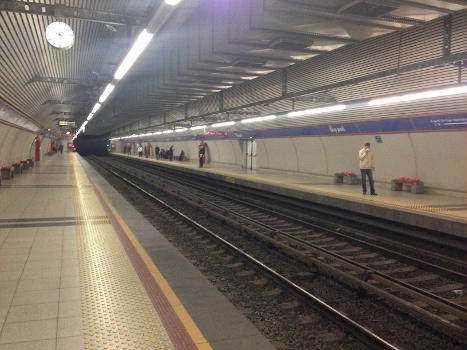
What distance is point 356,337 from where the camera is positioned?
3.74 metres

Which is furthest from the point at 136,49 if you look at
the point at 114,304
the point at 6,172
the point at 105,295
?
the point at 6,172

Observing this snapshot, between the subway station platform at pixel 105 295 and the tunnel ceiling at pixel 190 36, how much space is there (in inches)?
157

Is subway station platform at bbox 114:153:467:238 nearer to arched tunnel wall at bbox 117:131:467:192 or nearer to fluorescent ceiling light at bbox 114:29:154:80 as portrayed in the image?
arched tunnel wall at bbox 117:131:467:192

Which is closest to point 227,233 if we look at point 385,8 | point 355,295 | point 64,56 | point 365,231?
point 365,231

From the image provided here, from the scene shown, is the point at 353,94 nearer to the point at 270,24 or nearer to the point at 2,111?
the point at 270,24

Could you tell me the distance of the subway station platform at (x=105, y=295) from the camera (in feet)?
10.4

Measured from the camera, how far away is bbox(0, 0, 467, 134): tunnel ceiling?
19.4 feet

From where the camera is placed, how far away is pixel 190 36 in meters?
9.23

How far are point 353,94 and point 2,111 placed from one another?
11.9m

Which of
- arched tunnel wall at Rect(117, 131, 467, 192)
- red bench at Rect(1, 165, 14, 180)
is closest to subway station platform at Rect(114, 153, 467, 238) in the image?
arched tunnel wall at Rect(117, 131, 467, 192)

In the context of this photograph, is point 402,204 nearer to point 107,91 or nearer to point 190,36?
point 190,36

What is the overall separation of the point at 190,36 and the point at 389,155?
26.0 feet

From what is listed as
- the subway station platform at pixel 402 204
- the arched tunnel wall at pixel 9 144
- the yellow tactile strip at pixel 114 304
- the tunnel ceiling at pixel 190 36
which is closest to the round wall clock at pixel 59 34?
the tunnel ceiling at pixel 190 36

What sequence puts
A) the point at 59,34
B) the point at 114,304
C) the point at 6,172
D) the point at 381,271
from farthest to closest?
the point at 6,172, the point at 59,34, the point at 381,271, the point at 114,304
